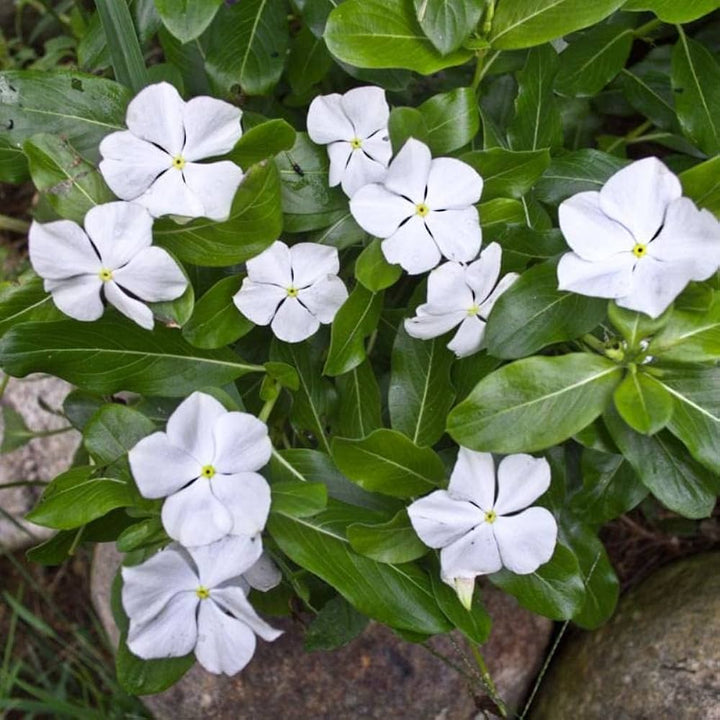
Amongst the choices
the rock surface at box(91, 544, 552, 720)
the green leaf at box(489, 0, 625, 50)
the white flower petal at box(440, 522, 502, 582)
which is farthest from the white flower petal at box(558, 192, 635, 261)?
the rock surface at box(91, 544, 552, 720)

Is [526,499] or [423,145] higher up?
[423,145]

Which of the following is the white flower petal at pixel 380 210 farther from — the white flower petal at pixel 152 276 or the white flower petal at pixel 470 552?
the white flower petal at pixel 470 552

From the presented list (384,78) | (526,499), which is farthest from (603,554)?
(384,78)

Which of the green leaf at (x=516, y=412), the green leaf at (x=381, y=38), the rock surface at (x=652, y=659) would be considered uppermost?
the green leaf at (x=381, y=38)

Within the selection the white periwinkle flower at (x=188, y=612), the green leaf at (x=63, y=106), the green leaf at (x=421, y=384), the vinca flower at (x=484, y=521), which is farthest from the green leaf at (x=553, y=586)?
the green leaf at (x=63, y=106)

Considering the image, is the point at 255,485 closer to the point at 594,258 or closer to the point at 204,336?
the point at 204,336

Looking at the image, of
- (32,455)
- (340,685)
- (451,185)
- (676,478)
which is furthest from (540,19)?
(32,455)

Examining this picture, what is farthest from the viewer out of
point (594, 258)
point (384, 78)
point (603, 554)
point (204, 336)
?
point (603, 554)

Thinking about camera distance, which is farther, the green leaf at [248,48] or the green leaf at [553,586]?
the green leaf at [248,48]
